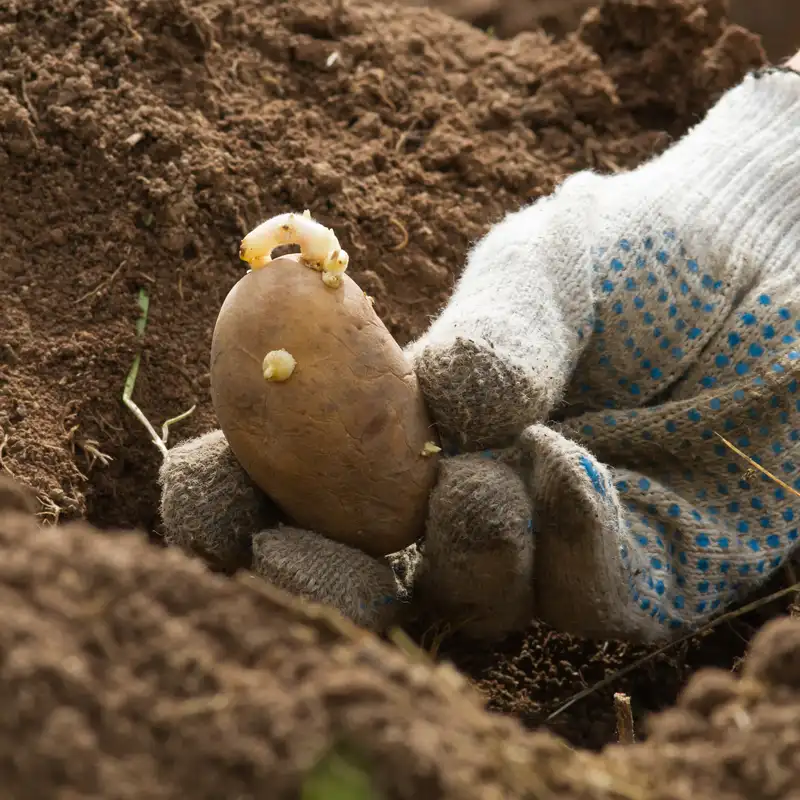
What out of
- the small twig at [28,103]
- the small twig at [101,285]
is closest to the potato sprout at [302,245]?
the small twig at [101,285]

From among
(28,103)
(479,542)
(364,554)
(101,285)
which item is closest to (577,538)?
(479,542)

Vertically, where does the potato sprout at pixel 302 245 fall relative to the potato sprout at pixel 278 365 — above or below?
above

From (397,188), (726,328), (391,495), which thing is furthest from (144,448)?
(726,328)

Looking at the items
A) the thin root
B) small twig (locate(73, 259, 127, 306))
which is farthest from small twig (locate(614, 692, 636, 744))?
small twig (locate(73, 259, 127, 306))

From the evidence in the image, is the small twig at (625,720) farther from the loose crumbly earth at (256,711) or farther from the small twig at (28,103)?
the small twig at (28,103)

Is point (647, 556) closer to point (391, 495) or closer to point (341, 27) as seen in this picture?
point (391, 495)
